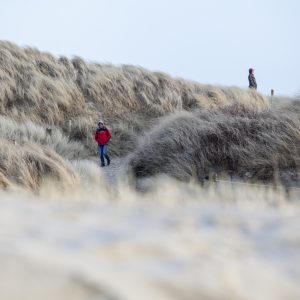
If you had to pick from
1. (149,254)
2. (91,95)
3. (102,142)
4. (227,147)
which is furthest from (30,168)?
(91,95)

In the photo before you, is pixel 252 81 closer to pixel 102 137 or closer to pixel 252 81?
pixel 252 81

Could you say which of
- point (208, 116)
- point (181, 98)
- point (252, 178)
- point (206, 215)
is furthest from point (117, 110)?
point (206, 215)

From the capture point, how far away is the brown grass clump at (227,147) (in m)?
9.04

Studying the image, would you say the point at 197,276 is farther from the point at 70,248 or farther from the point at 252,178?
the point at 252,178

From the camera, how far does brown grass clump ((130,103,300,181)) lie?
904 cm

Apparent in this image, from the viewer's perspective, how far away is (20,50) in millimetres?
20922

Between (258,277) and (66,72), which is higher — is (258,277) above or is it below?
below

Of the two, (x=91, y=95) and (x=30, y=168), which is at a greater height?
(x=91, y=95)

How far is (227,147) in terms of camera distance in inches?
383

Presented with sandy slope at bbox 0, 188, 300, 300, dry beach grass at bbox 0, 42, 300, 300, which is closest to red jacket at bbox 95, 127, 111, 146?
dry beach grass at bbox 0, 42, 300, 300

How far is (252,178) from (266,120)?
2035 mm

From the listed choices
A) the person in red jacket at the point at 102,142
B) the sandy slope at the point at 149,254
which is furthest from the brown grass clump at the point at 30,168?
the sandy slope at the point at 149,254

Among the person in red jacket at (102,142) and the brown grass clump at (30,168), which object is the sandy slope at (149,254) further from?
the person in red jacket at (102,142)

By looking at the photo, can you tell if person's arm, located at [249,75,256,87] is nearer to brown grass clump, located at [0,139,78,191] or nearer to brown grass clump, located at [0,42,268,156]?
brown grass clump, located at [0,42,268,156]
